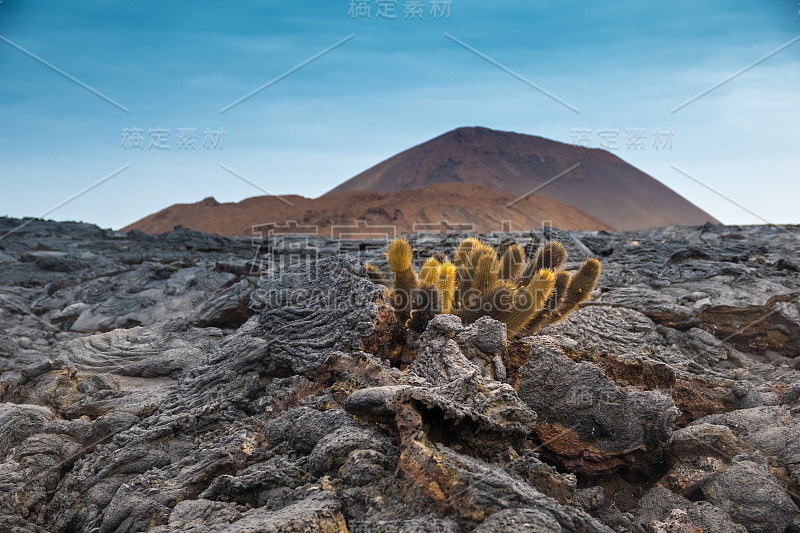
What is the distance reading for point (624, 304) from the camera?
7422 millimetres

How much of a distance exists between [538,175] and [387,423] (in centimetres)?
4074

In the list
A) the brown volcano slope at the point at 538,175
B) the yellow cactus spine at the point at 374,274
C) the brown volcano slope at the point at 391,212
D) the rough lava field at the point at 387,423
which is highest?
the brown volcano slope at the point at 538,175

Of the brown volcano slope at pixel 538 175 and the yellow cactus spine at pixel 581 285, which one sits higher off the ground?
the brown volcano slope at pixel 538 175

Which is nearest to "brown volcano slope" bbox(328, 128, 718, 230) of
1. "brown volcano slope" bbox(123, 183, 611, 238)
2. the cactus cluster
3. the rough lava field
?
"brown volcano slope" bbox(123, 183, 611, 238)

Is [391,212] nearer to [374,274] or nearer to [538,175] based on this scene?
[374,274]

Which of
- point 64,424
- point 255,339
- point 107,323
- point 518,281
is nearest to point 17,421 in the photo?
Answer: point 64,424

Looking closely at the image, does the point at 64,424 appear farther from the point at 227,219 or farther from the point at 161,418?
the point at 227,219

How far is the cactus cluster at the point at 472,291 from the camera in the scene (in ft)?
17.5

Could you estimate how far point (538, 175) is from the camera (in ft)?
139

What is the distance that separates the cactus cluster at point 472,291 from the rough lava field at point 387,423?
357mm

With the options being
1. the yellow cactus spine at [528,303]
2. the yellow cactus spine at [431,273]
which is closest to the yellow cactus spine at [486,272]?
the yellow cactus spine at [528,303]

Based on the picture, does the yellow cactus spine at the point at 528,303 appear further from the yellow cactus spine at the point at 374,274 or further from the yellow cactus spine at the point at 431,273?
the yellow cactus spine at the point at 374,274

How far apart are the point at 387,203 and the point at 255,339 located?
837 inches

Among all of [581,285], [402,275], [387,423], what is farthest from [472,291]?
[387,423]
